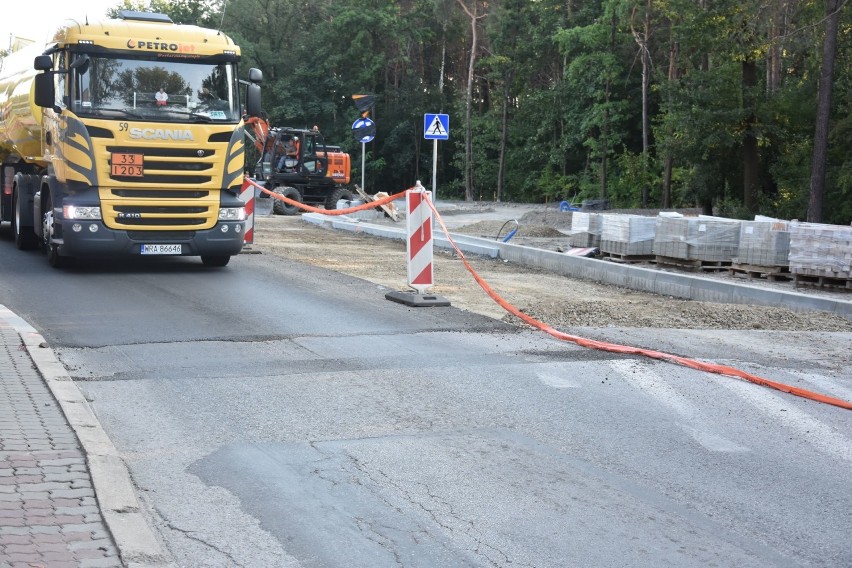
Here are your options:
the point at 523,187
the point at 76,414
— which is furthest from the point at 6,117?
the point at 523,187

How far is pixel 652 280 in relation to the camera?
54.9 feet

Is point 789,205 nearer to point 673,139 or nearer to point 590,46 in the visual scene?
point 673,139

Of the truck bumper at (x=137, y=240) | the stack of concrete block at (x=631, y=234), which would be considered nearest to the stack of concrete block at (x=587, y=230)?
the stack of concrete block at (x=631, y=234)

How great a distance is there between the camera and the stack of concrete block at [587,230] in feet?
72.1

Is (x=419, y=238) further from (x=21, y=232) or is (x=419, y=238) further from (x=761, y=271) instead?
(x=21, y=232)

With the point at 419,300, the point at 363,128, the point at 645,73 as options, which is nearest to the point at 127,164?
the point at 419,300

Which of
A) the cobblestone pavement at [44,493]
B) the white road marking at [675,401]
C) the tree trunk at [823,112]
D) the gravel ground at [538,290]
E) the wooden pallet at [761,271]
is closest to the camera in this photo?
the cobblestone pavement at [44,493]

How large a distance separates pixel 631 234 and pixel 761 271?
2.87 m

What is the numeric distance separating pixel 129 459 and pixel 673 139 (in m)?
34.5

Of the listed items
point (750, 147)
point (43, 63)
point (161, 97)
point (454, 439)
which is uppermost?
point (43, 63)

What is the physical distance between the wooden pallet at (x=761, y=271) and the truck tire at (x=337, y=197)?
20.9 metres

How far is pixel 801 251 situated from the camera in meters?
17.0

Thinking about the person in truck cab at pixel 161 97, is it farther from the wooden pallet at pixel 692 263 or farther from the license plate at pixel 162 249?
the wooden pallet at pixel 692 263

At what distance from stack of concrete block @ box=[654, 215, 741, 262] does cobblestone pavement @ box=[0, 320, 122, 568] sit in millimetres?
13844
